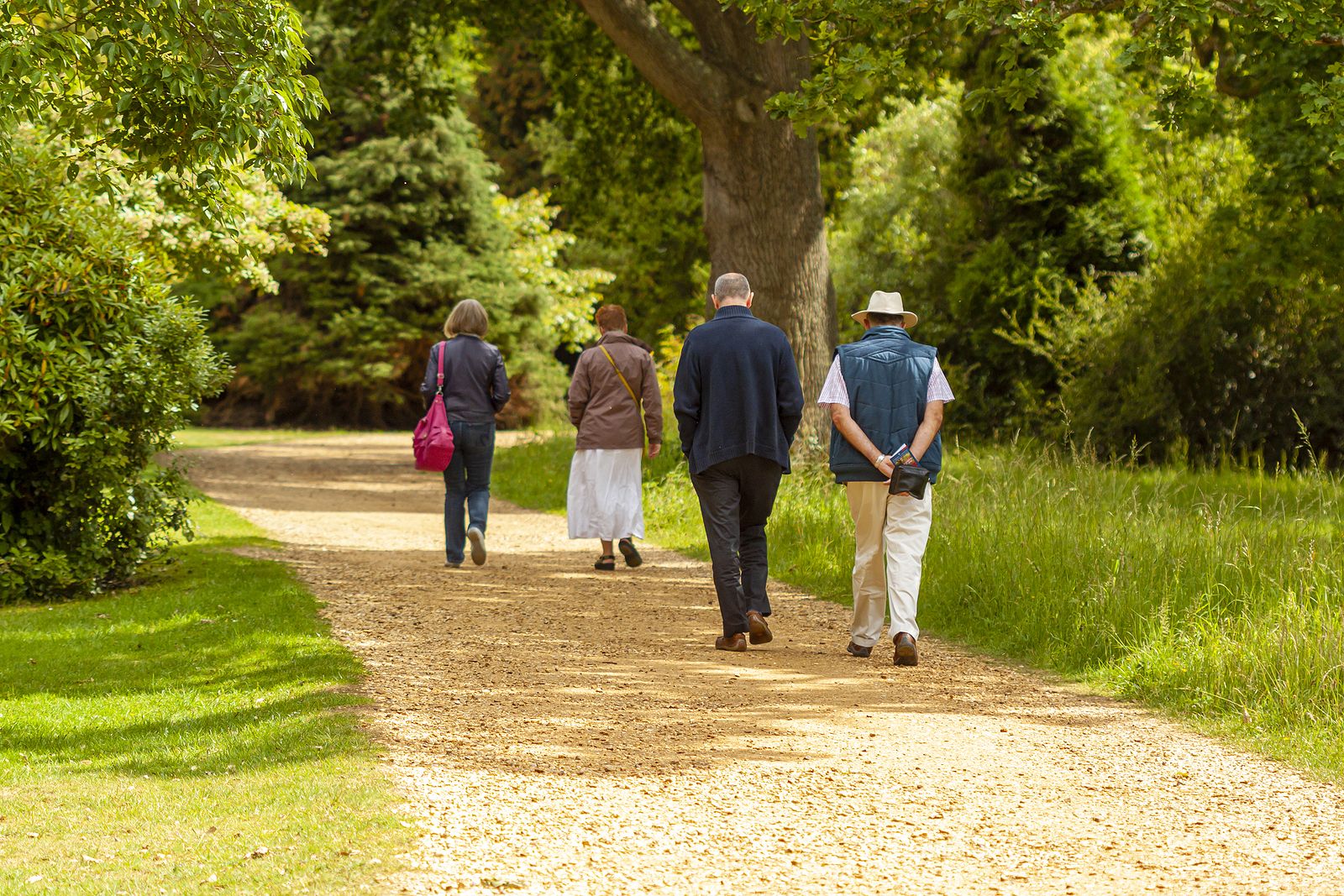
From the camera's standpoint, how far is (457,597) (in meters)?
9.52

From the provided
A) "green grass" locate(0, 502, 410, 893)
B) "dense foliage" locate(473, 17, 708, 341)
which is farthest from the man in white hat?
"dense foliage" locate(473, 17, 708, 341)

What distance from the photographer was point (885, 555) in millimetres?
7500

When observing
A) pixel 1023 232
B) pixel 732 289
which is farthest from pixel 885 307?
pixel 1023 232

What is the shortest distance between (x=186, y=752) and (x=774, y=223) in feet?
31.0

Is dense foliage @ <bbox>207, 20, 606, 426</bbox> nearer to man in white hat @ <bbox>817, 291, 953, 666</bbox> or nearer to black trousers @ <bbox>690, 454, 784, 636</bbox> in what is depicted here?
black trousers @ <bbox>690, 454, 784, 636</bbox>

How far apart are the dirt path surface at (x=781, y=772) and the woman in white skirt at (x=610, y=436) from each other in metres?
1.69

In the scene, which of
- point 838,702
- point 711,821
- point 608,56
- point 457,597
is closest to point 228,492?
point 608,56

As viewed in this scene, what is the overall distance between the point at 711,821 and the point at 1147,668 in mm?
3095

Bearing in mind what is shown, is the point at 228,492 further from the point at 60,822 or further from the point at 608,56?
the point at 60,822

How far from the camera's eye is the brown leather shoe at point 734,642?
25.1 feet

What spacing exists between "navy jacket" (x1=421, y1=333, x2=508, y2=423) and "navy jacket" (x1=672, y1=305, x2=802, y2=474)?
3.29 m

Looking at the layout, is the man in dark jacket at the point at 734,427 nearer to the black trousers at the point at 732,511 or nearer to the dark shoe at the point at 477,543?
the black trousers at the point at 732,511

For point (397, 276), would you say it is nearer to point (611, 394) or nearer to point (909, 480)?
point (611, 394)

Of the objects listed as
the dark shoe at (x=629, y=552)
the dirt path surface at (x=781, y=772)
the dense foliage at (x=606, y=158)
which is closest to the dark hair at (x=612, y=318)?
the dark shoe at (x=629, y=552)
